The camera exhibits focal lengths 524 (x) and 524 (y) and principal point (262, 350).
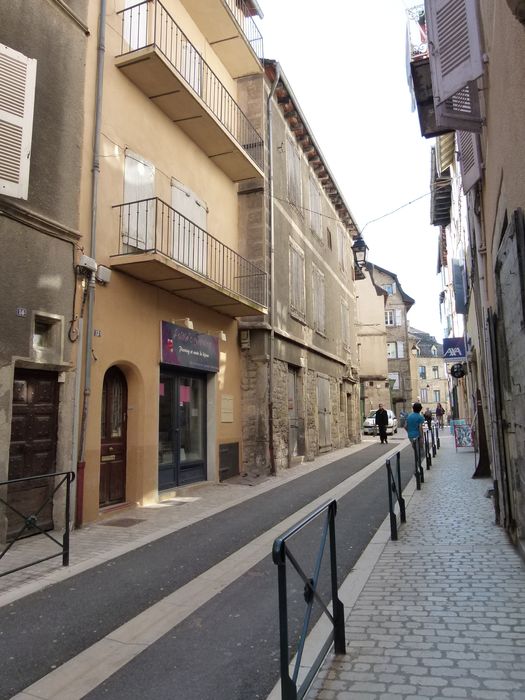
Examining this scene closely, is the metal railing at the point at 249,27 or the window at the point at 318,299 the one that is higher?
the metal railing at the point at 249,27

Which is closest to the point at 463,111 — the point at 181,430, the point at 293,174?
the point at 181,430

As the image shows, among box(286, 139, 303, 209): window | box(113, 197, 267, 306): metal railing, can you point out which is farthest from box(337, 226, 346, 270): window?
box(113, 197, 267, 306): metal railing

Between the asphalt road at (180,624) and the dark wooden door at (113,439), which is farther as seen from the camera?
the dark wooden door at (113,439)

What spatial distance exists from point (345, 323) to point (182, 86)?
596 inches

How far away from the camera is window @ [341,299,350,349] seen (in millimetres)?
22703

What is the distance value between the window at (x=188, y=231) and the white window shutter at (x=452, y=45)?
5.37 m

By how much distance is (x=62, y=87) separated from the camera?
7.59 metres

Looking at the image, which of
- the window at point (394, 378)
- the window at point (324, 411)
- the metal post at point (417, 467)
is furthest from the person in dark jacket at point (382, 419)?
the window at point (394, 378)

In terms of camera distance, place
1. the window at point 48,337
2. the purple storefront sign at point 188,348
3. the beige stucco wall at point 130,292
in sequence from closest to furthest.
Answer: the window at point 48,337 → the beige stucco wall at point 130,292 → the purple storefront sign at point 188,348

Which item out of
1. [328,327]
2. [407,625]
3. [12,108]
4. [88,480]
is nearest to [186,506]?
[88,480]

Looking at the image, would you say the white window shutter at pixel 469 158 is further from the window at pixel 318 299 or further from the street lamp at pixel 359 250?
the window at pixel 318 299

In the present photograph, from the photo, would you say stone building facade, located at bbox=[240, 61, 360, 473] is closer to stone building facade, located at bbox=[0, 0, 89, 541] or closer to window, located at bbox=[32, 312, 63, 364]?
stone building facade, located at bbox=[0, 0, 89, 541]

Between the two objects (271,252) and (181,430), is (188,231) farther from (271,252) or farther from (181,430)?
(181,430)

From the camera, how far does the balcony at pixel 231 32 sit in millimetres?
11508
